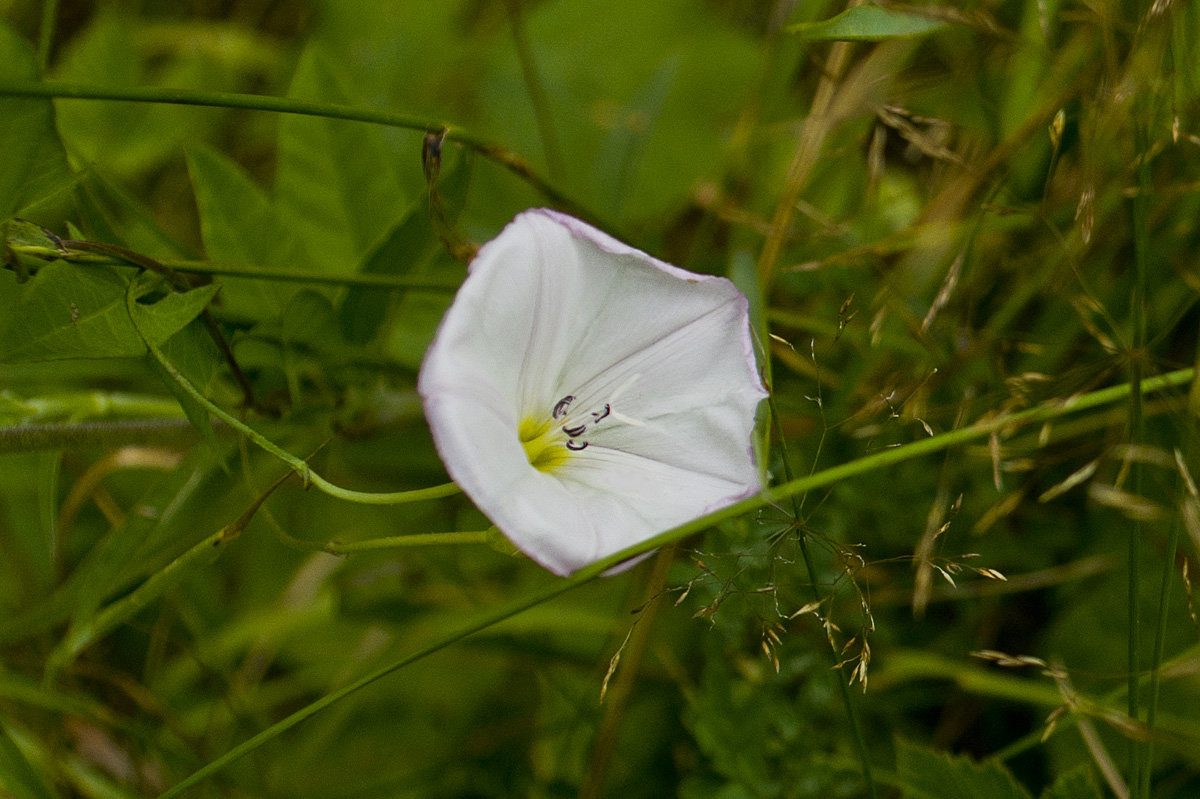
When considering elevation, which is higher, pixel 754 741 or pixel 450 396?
pixel 450 396

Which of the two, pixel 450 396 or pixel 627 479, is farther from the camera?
pixel 627 479

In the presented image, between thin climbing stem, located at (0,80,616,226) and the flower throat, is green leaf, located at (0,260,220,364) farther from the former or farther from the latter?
the flower throat

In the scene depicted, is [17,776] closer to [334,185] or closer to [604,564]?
[604,564]

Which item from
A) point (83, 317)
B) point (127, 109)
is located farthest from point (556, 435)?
point (127, 109)

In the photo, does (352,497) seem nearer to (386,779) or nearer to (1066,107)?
(386,779)

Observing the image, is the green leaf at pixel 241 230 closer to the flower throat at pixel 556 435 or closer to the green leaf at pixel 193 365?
the green leaf at pixel 193 365

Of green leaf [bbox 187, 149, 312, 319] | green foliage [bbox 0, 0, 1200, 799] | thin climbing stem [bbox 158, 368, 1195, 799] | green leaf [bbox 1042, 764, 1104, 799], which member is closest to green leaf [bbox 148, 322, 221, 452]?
green foliage [bbox 0, 0, 1200, 799]

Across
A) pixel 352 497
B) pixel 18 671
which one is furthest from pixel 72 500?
pixel 352 497
